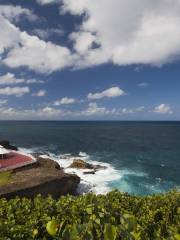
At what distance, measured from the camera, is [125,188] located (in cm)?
4431

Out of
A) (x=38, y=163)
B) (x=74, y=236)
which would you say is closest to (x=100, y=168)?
(x=38, y=163)

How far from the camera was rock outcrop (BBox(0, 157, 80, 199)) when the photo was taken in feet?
96.9

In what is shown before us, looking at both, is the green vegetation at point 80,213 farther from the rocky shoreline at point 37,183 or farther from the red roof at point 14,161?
the red roof at point 14,161

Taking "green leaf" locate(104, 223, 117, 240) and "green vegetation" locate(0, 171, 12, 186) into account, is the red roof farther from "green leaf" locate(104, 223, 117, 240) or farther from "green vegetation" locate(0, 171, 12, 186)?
"green leaf" locate(104, 223, 117, 240)

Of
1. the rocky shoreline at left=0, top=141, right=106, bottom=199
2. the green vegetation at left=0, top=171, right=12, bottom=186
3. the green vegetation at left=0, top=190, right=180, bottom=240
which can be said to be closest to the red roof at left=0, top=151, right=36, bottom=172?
the rocky shoreline at left=0, top=141, right=106, bottom=199

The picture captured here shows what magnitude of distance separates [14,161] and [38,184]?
11130 millimetres

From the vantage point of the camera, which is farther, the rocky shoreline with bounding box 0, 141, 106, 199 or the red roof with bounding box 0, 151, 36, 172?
the red roof with bounding box 0, 151, 36, 172

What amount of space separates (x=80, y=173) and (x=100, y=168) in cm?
710

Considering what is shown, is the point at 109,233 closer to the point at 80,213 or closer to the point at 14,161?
the point at 80,213

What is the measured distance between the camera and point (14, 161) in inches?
1624

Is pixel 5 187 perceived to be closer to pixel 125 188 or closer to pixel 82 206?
pixel 82 206

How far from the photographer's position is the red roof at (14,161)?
3856cm

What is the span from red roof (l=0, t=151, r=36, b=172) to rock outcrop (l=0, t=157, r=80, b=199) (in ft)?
3.33

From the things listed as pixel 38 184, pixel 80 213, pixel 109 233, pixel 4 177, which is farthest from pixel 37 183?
pixel 109 233
